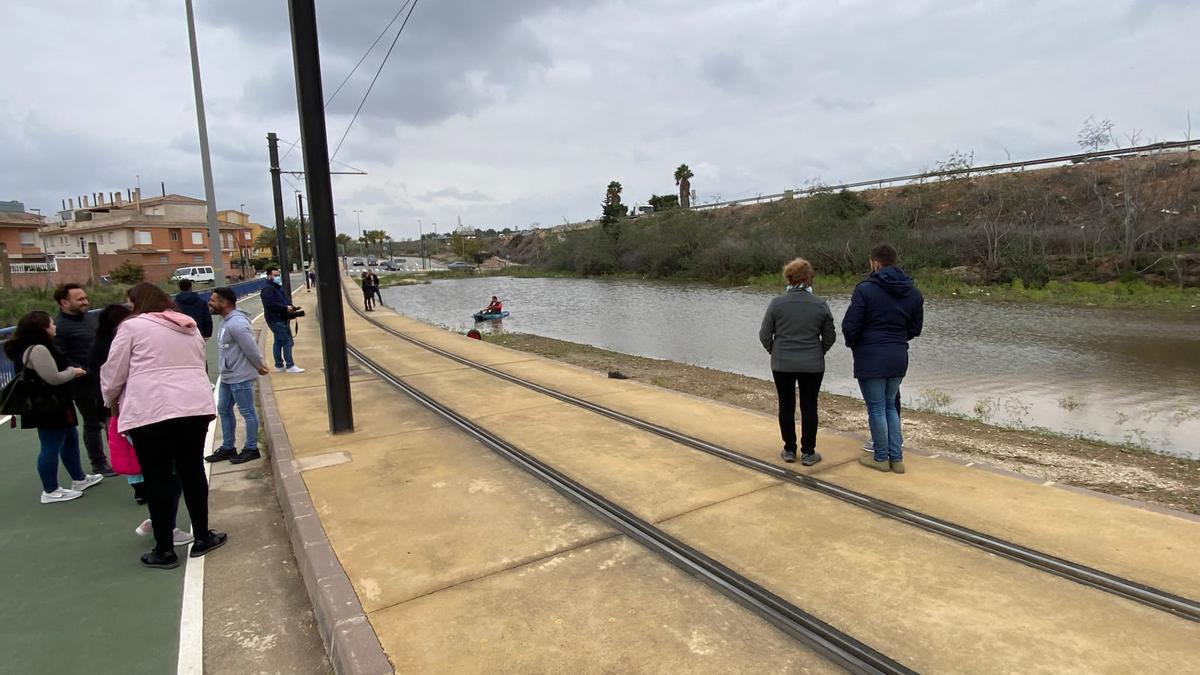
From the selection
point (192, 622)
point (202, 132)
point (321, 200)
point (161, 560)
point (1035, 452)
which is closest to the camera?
point (192, 622)

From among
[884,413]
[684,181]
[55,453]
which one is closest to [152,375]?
[55,453]

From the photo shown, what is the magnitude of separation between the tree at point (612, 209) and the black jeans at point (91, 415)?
6862 cm

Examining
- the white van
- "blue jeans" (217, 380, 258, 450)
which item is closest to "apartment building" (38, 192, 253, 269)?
the white van

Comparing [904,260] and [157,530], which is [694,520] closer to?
[157,530]

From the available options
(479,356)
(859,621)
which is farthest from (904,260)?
(859,621)

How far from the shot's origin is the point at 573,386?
9875 millimetres

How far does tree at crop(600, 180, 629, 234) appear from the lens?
75.0m

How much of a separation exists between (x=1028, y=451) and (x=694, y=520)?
442cm

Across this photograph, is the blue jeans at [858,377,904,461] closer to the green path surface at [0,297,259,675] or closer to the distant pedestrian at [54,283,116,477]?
the green path surface at [0,297,259,675]

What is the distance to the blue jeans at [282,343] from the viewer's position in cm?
1112

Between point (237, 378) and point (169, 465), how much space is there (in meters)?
2.51

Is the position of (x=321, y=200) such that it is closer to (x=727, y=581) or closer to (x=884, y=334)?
(x=727, y=581)

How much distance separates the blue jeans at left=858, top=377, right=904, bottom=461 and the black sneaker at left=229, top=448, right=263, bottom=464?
19.8ft

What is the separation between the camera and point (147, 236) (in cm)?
6209
